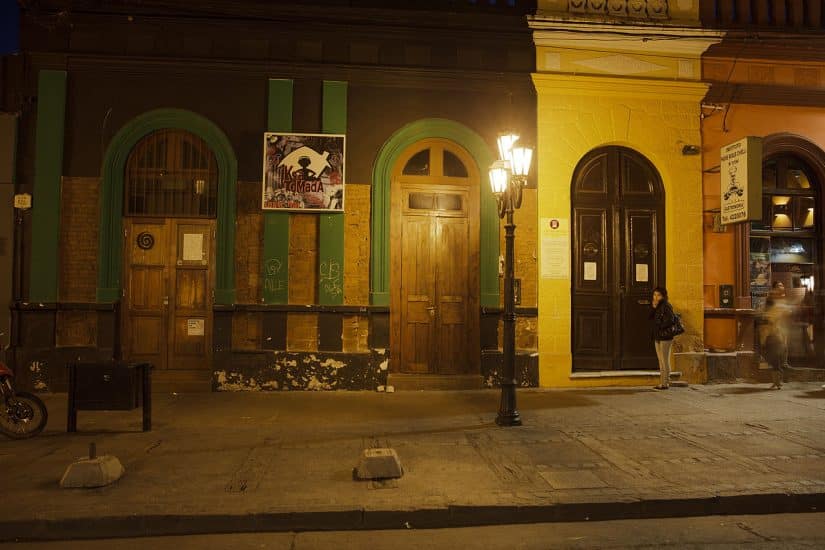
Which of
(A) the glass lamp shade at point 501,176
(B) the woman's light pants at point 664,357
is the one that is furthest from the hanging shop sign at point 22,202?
(B) the woman's light pants at point 664,357

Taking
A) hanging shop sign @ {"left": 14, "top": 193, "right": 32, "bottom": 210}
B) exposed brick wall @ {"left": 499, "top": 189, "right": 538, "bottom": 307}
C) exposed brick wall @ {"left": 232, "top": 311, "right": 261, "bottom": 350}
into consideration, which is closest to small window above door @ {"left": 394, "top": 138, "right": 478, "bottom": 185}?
exposed brick wall @ {"left": 499, "top": 189, "right": 538, "bottom": 307}

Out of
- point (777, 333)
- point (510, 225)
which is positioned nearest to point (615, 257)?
point (777, 333)

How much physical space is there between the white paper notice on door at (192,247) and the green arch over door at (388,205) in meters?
2.89

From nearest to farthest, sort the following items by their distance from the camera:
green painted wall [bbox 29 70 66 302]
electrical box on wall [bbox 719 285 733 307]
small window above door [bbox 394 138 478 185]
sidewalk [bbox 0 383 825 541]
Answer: sidewalk [bbox 0 383 825 541] → green painted wall [bbox 29 70 66 302] → small window above door [bbox 394 138 478 185] → electrical box on wall [bbox 719 285 733 307]

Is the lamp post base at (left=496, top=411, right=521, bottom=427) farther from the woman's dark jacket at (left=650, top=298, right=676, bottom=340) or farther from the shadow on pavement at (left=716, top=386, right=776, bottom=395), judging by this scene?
the shadow on pavement at (left=716, top=386, right=776, bottom=395)

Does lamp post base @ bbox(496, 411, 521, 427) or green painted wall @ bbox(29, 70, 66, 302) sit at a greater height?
green painted wall @ bbox(29, 70, 66, 302)

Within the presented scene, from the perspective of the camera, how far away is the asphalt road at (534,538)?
4.66m

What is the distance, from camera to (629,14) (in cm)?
1108

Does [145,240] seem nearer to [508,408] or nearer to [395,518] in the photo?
[508,408]

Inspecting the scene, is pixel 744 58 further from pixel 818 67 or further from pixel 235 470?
pixel 235 470

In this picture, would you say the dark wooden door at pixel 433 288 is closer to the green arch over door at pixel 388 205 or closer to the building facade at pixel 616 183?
the green arch over door at pixel 388 205

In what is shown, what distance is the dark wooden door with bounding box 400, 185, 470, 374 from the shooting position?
34.7 ft

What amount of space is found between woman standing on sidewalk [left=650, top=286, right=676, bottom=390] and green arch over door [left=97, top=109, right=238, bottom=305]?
7186 mm

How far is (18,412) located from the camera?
7242mm
